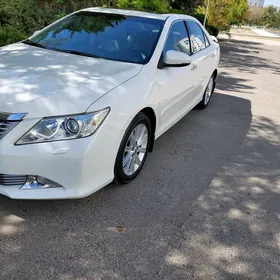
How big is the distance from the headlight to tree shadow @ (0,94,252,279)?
716mm

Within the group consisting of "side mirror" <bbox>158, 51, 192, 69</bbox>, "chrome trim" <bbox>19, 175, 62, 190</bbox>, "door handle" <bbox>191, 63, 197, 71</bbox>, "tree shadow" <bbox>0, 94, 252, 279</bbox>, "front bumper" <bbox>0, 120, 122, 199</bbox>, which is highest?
"side mirror" <bbox>158, 51, 192, 69</bbox>

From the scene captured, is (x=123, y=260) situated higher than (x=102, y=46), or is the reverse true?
(x=102, y=46)

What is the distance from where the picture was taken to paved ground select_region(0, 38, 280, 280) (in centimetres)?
237

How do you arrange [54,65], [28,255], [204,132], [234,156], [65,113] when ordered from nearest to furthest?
[28,255] → [65,113] → [54,65] → [234,156] → [204,132]

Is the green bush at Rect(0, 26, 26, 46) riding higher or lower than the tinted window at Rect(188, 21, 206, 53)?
lower

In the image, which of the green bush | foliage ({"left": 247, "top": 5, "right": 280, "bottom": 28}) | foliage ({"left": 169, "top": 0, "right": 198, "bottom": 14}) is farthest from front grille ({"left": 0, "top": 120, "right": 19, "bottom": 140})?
foliage ({"left": 247, "top": 5, "right": 280, "bottom": 28})

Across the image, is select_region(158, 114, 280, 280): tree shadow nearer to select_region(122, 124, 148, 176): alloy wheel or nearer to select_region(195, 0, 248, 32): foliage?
select_region(122, 124, 148, 176): alloy wheel

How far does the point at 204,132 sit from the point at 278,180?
151 cm

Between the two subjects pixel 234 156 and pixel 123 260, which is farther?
pixel 234 156

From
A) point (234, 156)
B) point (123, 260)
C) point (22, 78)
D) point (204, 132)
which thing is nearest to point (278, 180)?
point (234, 156)

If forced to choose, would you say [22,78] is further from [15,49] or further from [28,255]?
[28,255]

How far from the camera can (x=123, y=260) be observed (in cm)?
242

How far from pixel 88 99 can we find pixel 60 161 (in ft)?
1.79

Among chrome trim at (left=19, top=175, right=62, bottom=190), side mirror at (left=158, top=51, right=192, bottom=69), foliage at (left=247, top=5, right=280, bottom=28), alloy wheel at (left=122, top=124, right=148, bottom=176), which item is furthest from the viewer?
foliage at (left=247, top=5, right=280, bottom=28)
